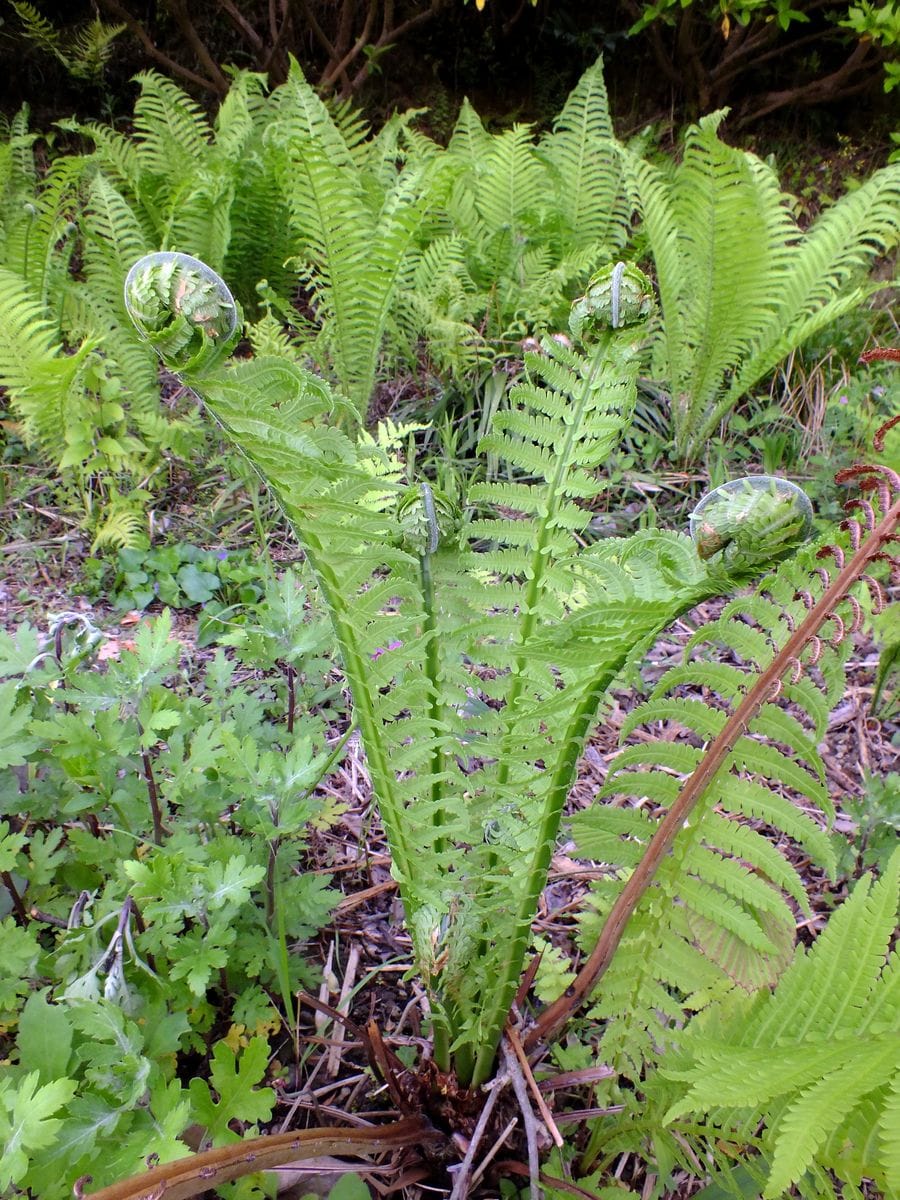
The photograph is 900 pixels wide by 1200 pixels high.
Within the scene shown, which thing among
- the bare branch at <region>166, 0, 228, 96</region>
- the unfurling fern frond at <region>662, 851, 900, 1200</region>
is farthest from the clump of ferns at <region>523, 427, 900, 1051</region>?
the bare branch at <region>166, 0, 228, 96</region>

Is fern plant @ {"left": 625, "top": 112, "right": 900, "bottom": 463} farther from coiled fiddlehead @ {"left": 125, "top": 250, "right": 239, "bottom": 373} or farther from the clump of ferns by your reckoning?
coiled fiddlehead @ {"left": 125, "top": 250, "right": 239, "bottom": 373}

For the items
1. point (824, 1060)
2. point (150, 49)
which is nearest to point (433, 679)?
point (824, 1060)

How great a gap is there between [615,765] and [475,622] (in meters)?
0.25

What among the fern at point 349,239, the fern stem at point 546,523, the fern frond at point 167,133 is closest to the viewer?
the fern stem at point 546,523

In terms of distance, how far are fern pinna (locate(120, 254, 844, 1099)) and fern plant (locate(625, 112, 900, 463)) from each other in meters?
1.81

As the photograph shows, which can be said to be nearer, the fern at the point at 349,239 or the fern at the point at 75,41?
the fern at the point at 349,239

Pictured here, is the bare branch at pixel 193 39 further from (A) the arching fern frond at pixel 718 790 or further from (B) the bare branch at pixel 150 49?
(A) the arching fern frond at pixel 718 790

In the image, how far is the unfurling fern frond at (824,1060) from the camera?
2.07 ft

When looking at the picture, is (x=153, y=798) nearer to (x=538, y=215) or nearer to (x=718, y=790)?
(x=718, y=790)

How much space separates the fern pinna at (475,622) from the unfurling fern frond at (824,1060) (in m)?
0.28

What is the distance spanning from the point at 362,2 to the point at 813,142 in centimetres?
291

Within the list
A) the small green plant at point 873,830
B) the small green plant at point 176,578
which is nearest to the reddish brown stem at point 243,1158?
the small green plant at point 873,830

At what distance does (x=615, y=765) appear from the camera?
999 mm

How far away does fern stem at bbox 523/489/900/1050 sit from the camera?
2.63ft
